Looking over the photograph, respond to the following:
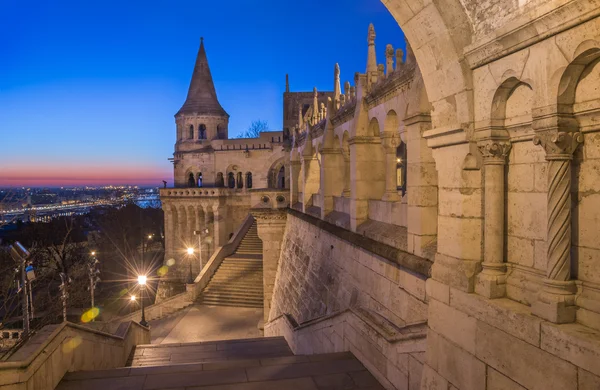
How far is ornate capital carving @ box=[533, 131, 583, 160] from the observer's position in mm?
2997

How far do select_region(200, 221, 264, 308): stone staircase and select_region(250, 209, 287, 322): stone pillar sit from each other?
9.43ft

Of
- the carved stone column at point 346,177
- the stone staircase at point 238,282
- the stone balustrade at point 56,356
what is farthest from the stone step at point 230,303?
the stone balustrade at point 56,356

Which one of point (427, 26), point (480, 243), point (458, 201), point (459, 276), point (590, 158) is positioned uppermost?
point (427, 26)

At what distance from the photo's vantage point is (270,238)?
703 inches

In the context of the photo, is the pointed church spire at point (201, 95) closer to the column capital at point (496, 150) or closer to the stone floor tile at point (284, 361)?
the stone floor tile at point (284, 361)

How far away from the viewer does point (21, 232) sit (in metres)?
35.8

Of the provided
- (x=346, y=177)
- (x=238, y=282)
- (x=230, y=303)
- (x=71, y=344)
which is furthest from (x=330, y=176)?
(x=238, y=282)

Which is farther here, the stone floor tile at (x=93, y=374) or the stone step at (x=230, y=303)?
the stone step at (x=230, y=303)

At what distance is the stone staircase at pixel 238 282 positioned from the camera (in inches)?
808

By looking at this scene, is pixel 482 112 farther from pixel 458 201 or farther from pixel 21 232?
pixel 21 232

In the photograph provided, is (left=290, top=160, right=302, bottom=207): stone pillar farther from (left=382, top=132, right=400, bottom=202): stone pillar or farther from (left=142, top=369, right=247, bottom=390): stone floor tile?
(left=142, top=369, right=247, bottom=390): stone floor tile

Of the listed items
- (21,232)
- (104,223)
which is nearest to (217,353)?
(21,232)

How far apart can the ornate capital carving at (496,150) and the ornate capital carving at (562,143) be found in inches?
25.9

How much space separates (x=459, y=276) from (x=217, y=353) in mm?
7514
